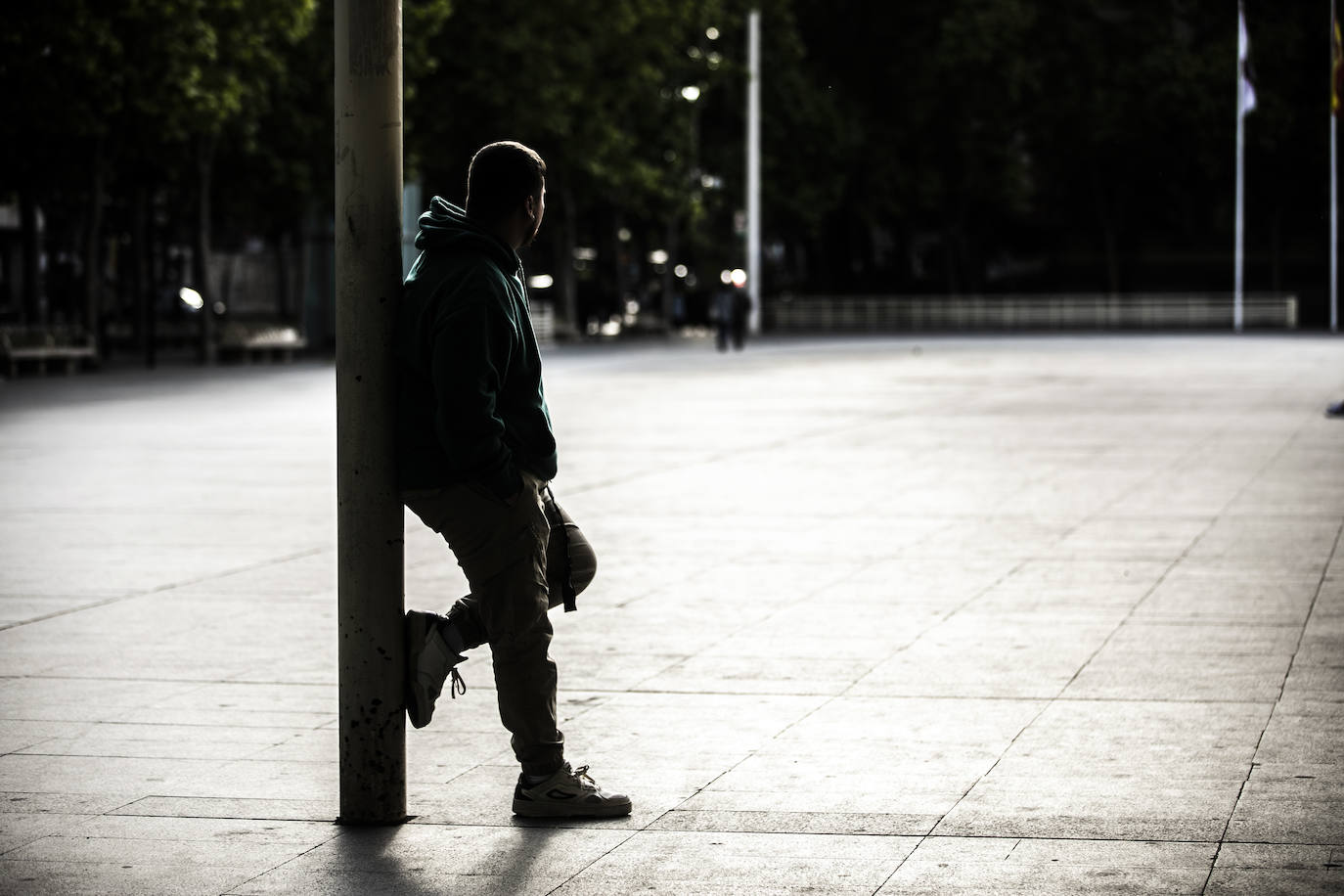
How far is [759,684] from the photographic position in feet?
24.4

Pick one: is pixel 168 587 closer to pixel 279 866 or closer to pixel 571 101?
pixel 279 866

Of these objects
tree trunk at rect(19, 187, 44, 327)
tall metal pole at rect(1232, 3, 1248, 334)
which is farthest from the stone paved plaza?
tall metal pole at rect(1232, 3, 1248, 334)

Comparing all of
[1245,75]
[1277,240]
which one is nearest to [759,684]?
[1245,75]

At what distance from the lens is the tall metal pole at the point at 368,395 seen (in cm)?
531

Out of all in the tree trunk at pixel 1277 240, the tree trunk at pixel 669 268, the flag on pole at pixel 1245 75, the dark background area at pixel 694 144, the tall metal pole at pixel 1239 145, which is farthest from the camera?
the tree trunk at pixel 1277 240

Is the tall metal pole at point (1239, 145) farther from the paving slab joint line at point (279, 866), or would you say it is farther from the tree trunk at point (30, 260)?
the paving slab joint line at point (279, 866)

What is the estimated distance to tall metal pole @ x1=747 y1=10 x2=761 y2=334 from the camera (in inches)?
2141

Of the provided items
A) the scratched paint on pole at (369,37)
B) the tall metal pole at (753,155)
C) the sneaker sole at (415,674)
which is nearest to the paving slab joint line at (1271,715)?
the sneaker sole at (415,674)

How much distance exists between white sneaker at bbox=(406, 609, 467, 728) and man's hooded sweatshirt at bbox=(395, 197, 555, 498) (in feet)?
1.27

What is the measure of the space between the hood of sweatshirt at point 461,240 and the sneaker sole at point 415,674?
97 centimetres

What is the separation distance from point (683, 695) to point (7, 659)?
270cm

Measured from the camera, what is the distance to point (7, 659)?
312 inches

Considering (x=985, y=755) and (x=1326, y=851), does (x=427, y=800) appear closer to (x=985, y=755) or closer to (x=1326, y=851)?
(x=985, y=755)

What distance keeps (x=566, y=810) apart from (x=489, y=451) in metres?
1.05
